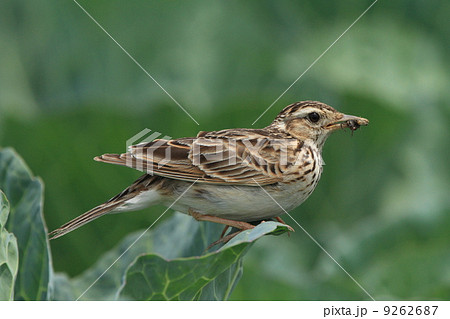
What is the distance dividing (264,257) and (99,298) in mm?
1331

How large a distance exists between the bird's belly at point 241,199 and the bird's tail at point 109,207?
0.56 feet

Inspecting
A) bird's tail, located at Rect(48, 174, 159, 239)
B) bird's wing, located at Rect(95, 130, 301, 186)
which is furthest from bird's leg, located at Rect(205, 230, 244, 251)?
bird's tail, located at Rect(48, 174, 159, 239)

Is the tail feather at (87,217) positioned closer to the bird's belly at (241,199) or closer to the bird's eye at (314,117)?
the bird's belly at (241,199)

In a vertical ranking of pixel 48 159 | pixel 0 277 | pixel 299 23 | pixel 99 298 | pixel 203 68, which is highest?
pixel 299 23

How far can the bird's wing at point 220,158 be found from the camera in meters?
4.12

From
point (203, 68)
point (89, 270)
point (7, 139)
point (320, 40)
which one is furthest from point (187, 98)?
point (89, 270)

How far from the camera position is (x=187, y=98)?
6.70 m

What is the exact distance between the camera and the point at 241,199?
13.8ft

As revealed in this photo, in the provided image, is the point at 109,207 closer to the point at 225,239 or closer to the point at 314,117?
the point at 225,239

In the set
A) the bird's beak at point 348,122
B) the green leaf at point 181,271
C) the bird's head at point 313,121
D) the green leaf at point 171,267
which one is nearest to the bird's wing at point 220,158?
the bird's head at point 313,121

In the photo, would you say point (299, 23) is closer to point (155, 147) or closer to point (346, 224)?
point (346, 224)

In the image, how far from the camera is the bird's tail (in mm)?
3881

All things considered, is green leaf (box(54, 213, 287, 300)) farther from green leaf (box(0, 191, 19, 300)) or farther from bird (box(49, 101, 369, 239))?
green leaf (box(0, 191, 19, 300))

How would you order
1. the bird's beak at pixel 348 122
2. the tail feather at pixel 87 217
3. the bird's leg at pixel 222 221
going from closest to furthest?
the tail feather at pixel 87 217
the bird's leg at pixel 222 221
the bird's beak at pixel 348 122
